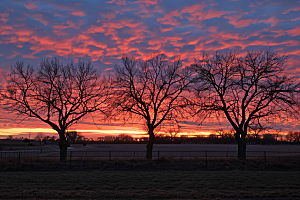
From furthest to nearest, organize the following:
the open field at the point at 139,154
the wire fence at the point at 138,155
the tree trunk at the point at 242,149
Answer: the wire fence at the point at 138,155
the tree trunk at the point at 242,149
the open field at the point at 139,154

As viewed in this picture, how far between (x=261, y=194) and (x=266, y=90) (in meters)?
20.4

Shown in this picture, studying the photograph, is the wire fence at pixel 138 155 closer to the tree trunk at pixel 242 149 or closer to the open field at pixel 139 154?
the open field at pixel 139 154

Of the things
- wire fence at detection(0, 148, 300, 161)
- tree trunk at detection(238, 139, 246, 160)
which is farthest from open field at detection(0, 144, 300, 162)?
tree trunk at detection(238, 139, 246, 160)

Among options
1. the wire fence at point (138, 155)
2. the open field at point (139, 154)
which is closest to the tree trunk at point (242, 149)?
the open field at point (139, 154)

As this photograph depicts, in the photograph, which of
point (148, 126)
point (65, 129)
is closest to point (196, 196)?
point (148, 126)

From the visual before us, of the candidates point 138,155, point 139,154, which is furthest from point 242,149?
point 139,154

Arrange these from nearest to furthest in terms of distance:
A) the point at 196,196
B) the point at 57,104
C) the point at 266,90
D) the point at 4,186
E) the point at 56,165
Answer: the point at 196,196, the point at 4,186, the point at 56,165, the point at 266,90, the point at 57,104

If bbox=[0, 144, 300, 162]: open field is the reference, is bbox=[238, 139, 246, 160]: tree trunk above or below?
above

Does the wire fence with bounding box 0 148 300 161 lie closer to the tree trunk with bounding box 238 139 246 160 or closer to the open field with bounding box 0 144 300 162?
the open field with bounding box 0 144 300 162

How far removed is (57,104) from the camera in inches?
1212

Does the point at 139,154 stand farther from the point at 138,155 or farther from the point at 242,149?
the point at 242,149

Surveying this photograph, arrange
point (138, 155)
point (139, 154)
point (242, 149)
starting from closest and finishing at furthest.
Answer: point (242, 149) < point (138, 155) < point (139, 154)

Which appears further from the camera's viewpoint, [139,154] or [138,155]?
[139,154]

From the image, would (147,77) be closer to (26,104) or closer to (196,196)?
(26,104)
